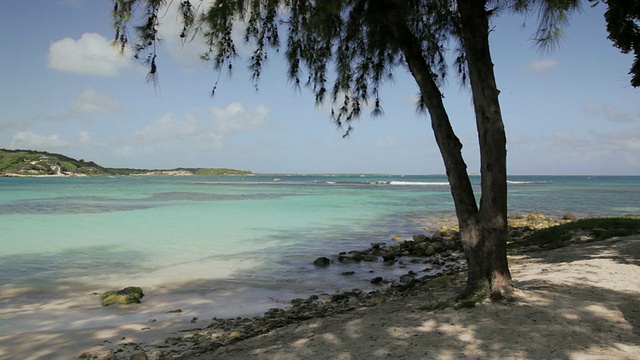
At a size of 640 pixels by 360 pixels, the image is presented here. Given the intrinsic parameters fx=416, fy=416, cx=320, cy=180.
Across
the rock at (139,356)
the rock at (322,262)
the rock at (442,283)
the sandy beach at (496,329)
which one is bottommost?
the rock at (322,262)

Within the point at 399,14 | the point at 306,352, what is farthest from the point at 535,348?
the point at 399,14

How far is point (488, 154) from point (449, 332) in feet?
6.56

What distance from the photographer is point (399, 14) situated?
5.41 m

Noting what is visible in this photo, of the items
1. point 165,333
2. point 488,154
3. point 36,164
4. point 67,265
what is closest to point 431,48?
point 488,154

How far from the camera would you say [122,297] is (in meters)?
7.75

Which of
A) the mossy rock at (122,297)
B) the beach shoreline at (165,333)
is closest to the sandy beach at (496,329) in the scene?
the beach shoreline at (165,333)

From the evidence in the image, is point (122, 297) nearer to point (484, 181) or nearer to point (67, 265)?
point (67, 265)

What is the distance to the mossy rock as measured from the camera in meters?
7.67

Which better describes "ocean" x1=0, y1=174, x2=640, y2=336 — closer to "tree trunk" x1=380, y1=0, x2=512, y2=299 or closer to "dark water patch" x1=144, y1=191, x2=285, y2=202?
"tree trunk" x1=380, y1=0, x2=512, y2=299

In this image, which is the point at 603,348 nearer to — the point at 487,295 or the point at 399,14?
the point at 487,295

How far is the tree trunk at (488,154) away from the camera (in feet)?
15.4

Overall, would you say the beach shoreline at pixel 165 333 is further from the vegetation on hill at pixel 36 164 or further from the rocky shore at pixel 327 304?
the vegetation on hill at pixel 36 164

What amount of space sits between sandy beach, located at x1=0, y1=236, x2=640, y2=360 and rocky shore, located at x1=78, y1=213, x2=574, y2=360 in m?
0.05

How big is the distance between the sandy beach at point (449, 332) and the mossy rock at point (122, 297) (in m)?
1.37
